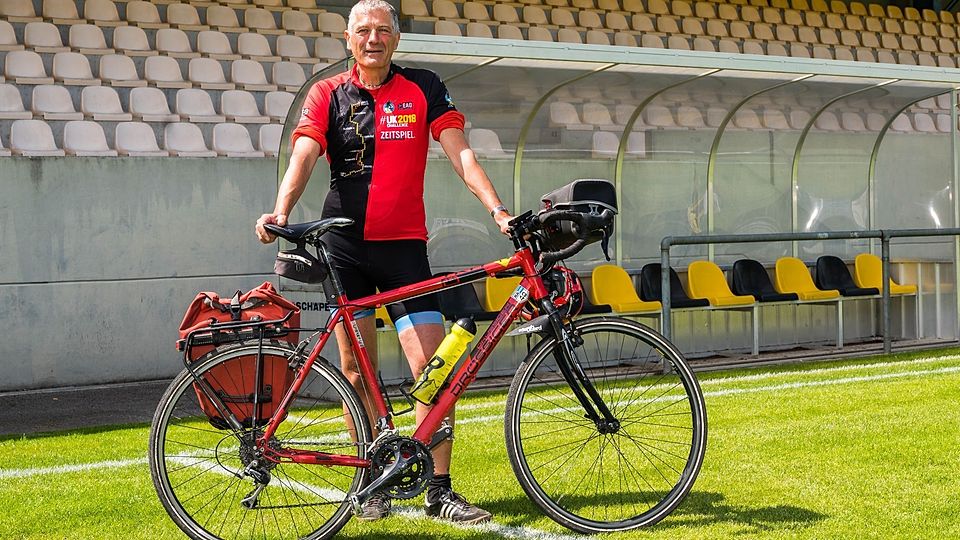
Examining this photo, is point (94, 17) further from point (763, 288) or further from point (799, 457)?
point (799, 457)

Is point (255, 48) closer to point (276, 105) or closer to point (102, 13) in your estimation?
point (276, 105)

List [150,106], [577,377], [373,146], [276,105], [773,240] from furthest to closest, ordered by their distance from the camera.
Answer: [276,105] → [150,106] → [773,240] → [373,146] → [577,377]

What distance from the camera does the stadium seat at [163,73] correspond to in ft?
38.7

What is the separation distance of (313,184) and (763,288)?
4315mm

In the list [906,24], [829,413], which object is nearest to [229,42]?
[829,413]

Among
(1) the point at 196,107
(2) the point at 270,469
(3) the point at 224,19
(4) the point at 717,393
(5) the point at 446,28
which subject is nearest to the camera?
(2) the point at 270,469

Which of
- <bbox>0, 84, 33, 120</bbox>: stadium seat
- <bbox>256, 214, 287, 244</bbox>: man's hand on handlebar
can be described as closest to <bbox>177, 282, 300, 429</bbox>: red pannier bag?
<bbox>256, 214, 287, 244</bbox>: man's hand on handlebar

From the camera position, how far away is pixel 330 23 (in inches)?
505

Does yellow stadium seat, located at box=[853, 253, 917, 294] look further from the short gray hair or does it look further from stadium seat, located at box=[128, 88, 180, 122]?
the short gray hair

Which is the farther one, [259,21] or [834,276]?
[259,21]

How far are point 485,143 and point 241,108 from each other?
3.07 m

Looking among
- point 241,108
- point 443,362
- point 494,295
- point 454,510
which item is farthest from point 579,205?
point 241,108

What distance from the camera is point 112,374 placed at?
10688mm

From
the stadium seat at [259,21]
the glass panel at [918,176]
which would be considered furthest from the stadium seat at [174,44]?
the glass panel at [918,176]
